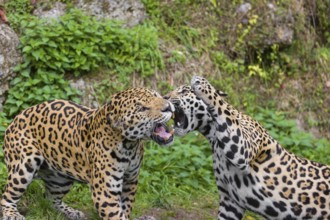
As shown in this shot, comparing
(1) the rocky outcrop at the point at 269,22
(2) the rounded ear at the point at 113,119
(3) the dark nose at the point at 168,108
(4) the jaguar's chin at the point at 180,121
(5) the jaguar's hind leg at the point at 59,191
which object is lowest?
(5) the jaguar's hind leg at the point at 59,191

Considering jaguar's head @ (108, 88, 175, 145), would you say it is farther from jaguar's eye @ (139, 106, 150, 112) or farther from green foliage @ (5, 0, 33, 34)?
green foliage @ (5, 0, 33, 34)

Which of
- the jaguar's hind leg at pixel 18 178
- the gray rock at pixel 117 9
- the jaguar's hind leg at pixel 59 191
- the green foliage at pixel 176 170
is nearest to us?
the jaguar's hind leg at pixel 18 178

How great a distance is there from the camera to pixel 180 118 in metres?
6.55

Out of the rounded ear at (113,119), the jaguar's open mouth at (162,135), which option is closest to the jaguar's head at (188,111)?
the jaguar's open mouth at (162,135)

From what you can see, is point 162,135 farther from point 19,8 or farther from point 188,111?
point 19,8

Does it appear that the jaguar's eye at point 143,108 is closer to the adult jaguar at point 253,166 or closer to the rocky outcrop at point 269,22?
the adult jaguar at point 253,166

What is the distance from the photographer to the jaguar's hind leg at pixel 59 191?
25.2 ft

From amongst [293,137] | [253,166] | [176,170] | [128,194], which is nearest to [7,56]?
[176,170]

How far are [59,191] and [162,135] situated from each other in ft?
5.80

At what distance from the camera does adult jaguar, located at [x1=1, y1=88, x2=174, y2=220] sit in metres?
6.48

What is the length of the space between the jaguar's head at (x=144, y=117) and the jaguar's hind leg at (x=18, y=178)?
1.16 metres

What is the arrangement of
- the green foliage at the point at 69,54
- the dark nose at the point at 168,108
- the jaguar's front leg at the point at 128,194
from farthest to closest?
the green foliage at the point at 69,54, the jaguar's front leg at the point at 128,194, the dark nose at the point at 168,108

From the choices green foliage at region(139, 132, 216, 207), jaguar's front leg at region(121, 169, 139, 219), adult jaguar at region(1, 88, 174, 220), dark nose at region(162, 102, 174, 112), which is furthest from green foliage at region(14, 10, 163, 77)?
dark nose at region(162, 102, 174, 112)

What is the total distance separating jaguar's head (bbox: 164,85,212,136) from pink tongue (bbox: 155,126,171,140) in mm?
116
